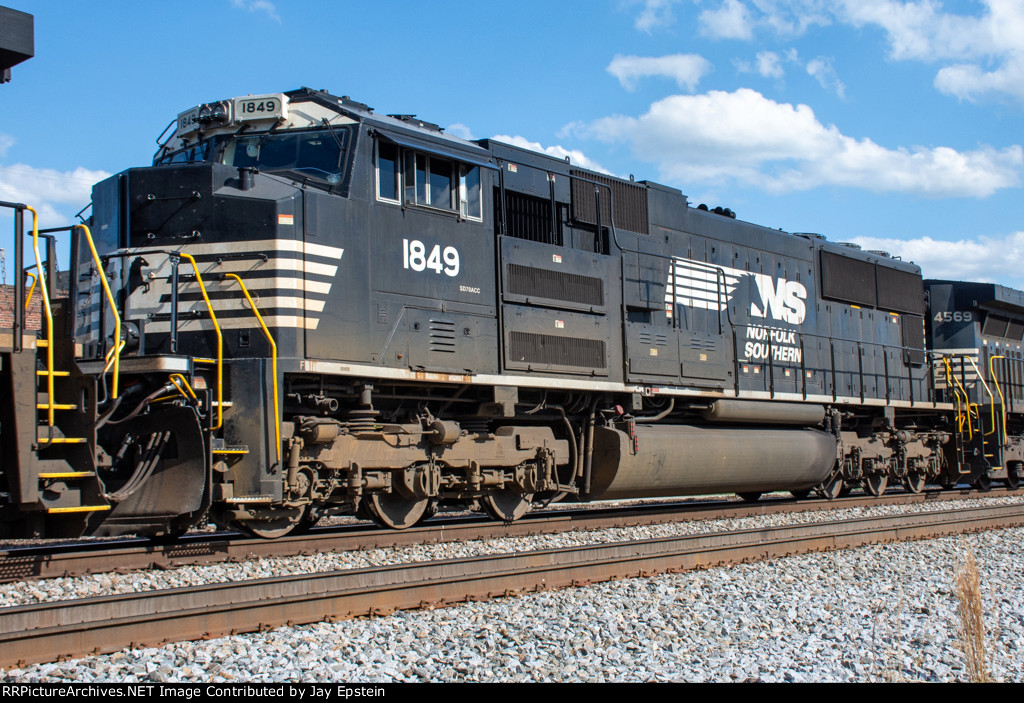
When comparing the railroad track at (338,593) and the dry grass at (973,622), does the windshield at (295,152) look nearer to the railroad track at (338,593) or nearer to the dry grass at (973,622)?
the railroad track at (338,593)

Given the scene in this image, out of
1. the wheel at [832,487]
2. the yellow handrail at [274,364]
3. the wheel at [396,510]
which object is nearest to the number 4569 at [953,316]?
the wheel at [832,487]

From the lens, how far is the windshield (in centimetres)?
808

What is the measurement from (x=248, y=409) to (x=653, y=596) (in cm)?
328

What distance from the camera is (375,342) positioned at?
802cm

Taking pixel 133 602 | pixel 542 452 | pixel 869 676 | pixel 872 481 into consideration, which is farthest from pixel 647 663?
pixel 872 481

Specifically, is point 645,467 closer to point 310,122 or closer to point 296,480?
point 296,480

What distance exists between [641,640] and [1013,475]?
1434 centimetres

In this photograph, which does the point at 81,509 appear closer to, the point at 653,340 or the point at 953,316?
the point at 653,340

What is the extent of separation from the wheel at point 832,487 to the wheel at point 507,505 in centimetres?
615

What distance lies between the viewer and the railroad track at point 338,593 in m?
4.63

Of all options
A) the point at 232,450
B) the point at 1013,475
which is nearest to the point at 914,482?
the point at 1013,475

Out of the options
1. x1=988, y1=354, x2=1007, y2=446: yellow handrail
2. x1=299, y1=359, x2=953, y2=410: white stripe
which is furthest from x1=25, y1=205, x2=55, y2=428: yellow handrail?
x1=988, y1=354, x2=1007, y2=446: yellow handrail

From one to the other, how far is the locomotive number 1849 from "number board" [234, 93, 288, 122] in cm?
152

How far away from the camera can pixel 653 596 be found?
20.9ft
